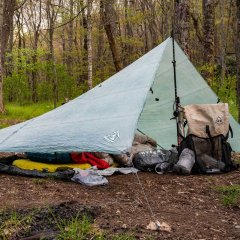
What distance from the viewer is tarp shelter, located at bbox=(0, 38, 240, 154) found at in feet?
14.2

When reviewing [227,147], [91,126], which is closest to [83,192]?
[91,126]

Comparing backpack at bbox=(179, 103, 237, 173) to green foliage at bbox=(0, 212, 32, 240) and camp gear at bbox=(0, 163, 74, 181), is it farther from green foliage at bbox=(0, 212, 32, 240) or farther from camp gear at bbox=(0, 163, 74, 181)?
green foliage at bbox=(0, 212, 32, 240)

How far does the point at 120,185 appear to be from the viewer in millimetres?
4473

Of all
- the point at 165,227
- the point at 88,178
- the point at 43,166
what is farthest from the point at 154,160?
the point at 165,227

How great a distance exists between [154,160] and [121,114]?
94cm

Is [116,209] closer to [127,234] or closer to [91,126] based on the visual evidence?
[127,234]

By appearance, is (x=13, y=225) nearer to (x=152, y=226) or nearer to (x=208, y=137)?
(x=152, y=226)

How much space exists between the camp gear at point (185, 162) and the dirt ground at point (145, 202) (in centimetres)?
10

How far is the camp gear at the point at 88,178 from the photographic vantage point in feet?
14.5

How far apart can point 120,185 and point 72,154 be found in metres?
0.99

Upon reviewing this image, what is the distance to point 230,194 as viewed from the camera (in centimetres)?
414

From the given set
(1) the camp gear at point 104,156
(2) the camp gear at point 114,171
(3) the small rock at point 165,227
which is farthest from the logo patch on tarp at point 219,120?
(3) the small rock at point 165,227

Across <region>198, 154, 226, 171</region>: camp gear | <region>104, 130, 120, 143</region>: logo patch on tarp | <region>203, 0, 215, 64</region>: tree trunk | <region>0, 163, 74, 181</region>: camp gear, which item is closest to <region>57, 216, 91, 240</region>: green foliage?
<region>104, 130, 120, 143</region>: logo patch on tarp

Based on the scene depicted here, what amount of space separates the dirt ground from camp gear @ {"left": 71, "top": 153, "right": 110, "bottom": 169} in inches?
14.3
